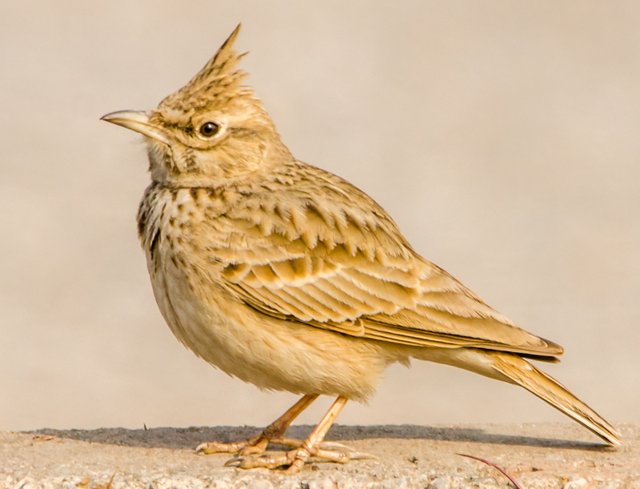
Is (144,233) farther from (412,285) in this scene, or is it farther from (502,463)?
(502,463)

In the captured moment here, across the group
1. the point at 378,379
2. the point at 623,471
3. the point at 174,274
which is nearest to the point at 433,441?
the point at 378,379

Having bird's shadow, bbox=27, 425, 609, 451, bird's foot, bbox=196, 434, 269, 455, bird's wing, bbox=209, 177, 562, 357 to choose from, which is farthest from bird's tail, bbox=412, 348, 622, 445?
bird's foot, bbox=196, 434, 269, 455

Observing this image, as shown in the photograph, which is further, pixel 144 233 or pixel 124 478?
pixel 144 233

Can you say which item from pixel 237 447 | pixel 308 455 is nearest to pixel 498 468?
pixel 308 455

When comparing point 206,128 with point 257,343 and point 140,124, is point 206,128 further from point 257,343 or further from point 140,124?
point 257,343

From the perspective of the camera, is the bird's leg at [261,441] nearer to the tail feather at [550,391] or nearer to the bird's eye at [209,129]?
the tail feather at [550,391]

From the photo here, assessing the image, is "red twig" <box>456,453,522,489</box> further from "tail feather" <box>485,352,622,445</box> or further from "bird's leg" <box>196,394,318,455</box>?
"bird's leg" <box>196,394,318,455</box>

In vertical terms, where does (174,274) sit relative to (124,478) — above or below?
above
